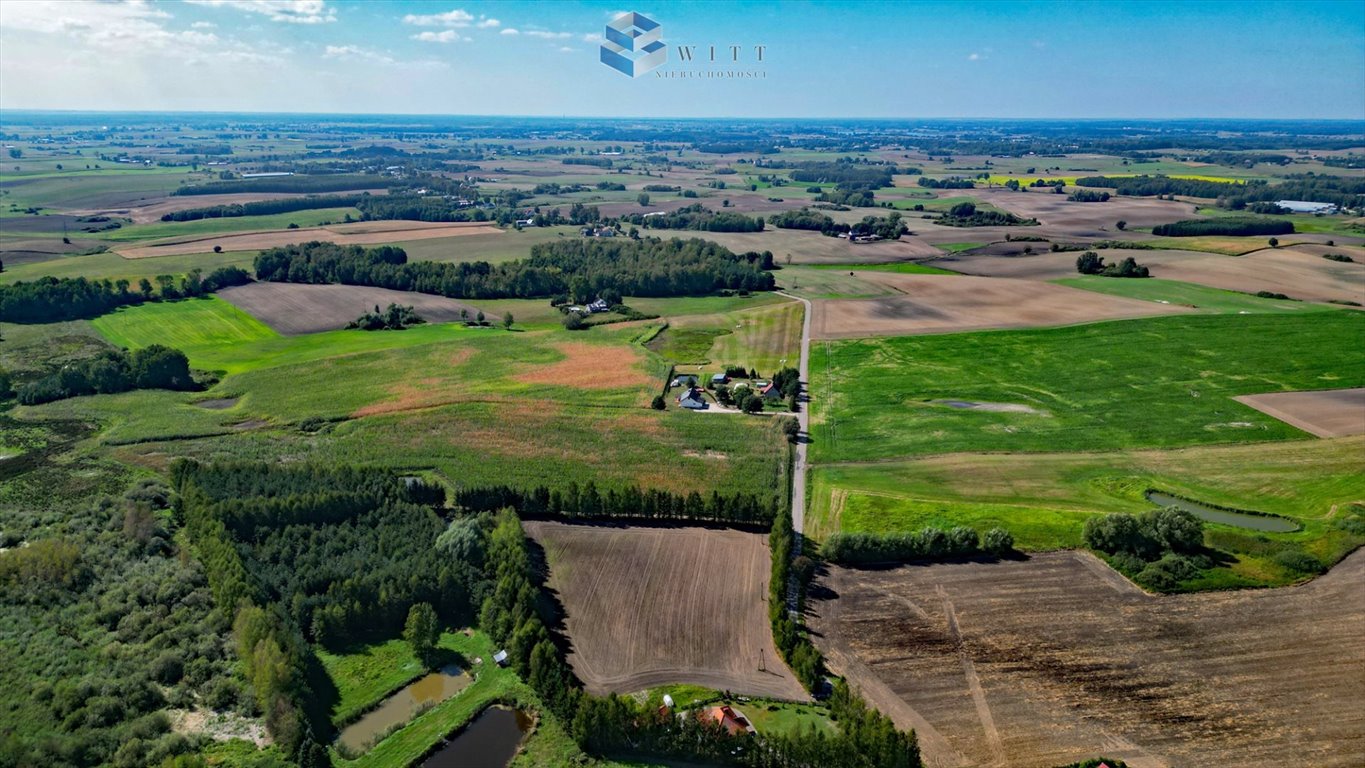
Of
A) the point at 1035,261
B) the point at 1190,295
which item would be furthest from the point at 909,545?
the point at 1035,261

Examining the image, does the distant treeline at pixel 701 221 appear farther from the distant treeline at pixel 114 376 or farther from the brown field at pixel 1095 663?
the brown field at pixel 1095 663

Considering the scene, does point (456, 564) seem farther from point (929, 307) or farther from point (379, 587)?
point (929, 307)

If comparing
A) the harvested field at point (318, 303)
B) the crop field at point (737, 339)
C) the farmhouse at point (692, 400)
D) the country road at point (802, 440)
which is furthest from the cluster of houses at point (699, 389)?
the harvested field at point (318, 303)

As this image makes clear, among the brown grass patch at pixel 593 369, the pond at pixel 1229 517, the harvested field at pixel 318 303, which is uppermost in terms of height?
the harvested field at pixel 318 303

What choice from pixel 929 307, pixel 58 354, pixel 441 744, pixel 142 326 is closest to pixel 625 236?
pixel 929 307

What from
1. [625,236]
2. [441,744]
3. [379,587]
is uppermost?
[625,236]
